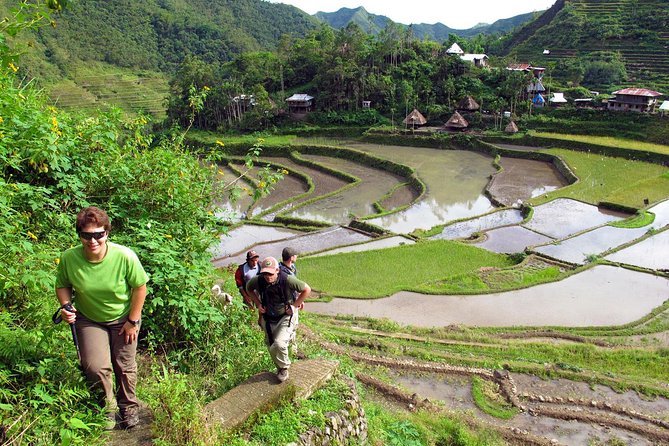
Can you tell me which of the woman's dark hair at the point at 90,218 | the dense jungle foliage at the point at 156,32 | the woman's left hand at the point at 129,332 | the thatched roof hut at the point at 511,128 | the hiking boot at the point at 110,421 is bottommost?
the thatched roof hut at the point at 511,128

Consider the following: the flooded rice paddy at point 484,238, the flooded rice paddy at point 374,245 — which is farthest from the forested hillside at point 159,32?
the flooded rice paddy at point 374,245

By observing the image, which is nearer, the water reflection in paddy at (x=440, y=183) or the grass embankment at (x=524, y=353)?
the grass embankment at (x=524, y=353)

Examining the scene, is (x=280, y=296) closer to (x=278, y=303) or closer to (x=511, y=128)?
(x=278, y=303)

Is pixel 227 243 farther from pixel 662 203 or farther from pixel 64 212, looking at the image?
pixel 662 203

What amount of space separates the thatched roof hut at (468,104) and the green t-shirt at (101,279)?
40133 millimetres

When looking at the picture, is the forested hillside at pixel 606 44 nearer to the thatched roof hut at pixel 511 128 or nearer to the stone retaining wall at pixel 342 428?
the thatched roof hut at pixel 511 128

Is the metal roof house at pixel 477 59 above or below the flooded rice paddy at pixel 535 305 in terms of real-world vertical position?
above

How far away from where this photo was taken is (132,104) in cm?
6131

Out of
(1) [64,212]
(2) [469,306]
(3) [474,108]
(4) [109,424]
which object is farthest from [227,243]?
(3) [474,108]

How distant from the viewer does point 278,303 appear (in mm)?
4809

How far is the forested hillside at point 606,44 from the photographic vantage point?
45.8m

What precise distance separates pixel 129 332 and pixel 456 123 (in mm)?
37490

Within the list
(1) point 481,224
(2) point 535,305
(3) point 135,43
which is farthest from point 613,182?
(3) point 135,43

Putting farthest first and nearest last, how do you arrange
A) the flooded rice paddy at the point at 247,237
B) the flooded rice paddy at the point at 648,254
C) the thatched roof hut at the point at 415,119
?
1. the thatched roof hut at the point at 415,119
2. the flooded rice paddy at the point at 247,237
3. the flooded rice paddy at the point at 648,254
